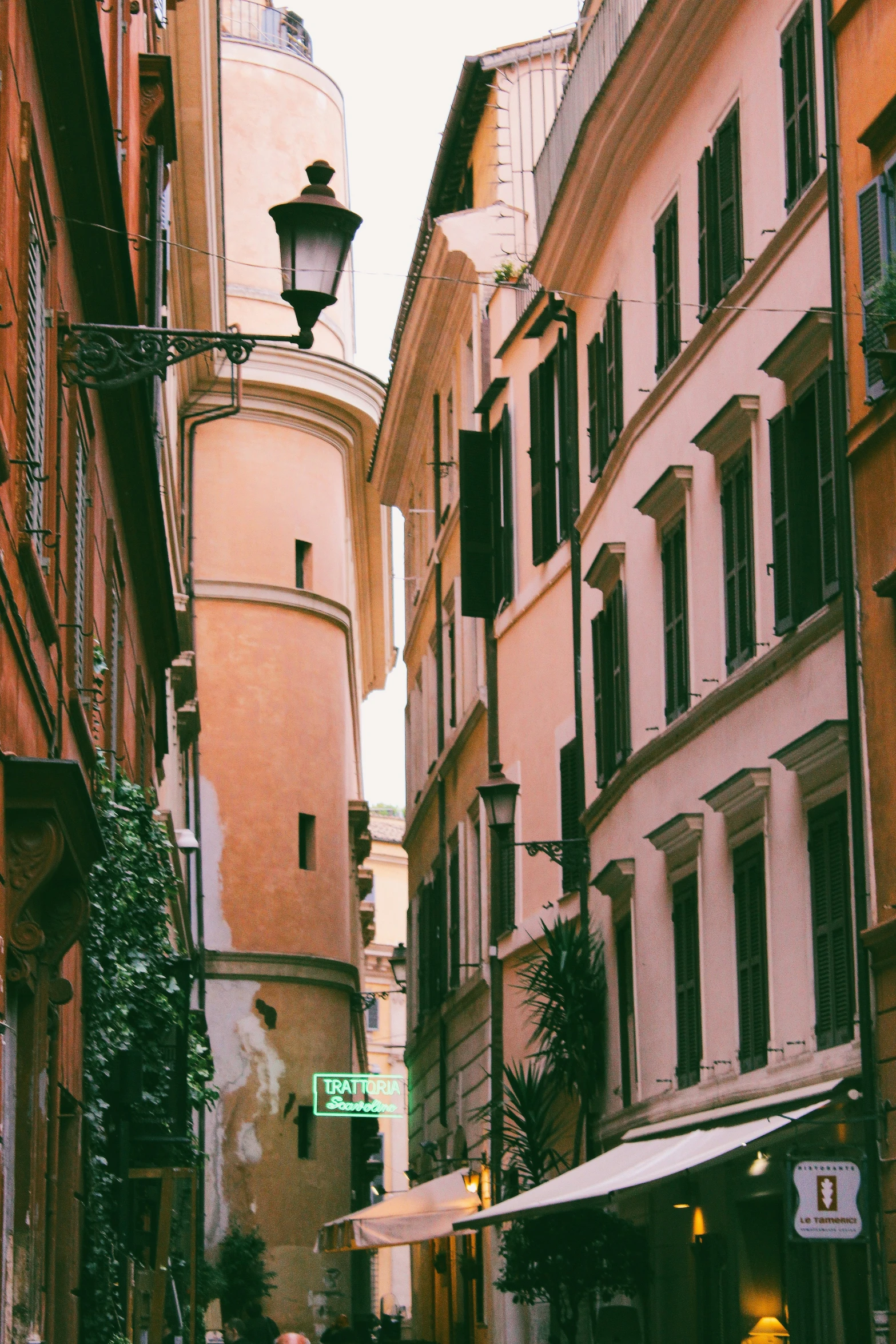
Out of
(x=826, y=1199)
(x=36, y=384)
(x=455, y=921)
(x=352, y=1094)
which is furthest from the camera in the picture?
(x=352, y=1094)

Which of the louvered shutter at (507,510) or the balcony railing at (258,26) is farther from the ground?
the balcony railing at (258,26)

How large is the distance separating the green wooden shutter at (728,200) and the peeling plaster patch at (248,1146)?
2289 centimetres

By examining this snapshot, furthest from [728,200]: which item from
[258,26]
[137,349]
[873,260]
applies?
[258,26]

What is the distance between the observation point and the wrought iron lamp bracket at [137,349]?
10336 mm

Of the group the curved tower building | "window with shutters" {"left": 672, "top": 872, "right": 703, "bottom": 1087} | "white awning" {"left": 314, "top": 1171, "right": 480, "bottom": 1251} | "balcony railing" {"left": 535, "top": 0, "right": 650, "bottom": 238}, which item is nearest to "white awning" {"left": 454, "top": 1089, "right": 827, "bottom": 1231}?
"window with shutters" {"left": 672, "top": 872, "right": 703, "bottom": 1087}

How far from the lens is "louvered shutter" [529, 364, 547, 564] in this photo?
24.6 m

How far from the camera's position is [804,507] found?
14.9 meters

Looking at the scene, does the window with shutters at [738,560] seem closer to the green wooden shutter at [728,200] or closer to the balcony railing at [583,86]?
the green wooden shutter at [728,200]

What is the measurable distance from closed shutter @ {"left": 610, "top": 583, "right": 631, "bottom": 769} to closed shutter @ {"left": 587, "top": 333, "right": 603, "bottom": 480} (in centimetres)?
176

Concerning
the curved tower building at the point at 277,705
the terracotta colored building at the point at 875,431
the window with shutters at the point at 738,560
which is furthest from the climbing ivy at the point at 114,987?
the curved tower building at the point at 277,705

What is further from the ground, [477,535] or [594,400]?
[477,535]

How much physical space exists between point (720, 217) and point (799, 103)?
6.99ft

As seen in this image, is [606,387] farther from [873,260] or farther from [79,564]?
[79,564]

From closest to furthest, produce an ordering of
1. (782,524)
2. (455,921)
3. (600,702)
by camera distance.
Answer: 1. (782,524)
2. (600,702)
3. (455,921)
